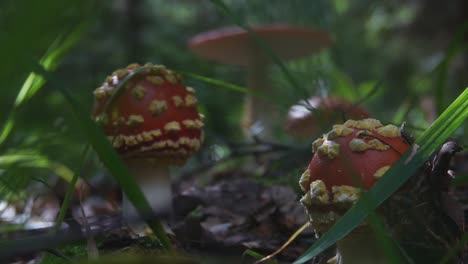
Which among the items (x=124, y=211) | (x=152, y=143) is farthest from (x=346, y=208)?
(x=124, y=211)

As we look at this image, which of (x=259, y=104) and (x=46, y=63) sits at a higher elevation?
(x=259, y=104)

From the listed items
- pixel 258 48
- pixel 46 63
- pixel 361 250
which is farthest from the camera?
pixel 258 48

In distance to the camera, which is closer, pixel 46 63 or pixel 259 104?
pixel 46 63

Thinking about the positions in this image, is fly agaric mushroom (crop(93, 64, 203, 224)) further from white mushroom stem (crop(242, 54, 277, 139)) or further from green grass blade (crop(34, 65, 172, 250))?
white mushroom stem (crop(242, 54, 277, 139))

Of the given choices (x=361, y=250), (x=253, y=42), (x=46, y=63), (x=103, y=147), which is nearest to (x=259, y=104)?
(x=253, y=42)

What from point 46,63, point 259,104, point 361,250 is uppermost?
point 259,104

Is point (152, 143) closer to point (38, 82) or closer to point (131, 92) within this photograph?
point (131, 92)

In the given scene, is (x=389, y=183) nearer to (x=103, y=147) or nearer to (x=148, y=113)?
(x=103, y=147)

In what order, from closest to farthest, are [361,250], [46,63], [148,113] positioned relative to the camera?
1. [361,250]
2. [46,63]
3. [148,113]
